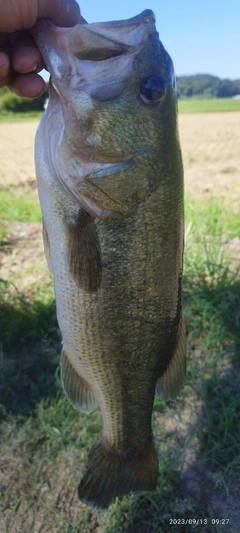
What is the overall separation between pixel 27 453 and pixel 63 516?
1.43 feet

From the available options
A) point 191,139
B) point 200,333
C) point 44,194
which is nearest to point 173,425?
point 200,333

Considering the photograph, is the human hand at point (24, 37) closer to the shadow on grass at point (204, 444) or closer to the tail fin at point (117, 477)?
the tail fin at point (117, 477)

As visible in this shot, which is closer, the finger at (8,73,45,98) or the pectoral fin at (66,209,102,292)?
the pectoral fin at (66,209,102,292)

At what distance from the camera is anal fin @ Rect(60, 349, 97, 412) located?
2.04 meters

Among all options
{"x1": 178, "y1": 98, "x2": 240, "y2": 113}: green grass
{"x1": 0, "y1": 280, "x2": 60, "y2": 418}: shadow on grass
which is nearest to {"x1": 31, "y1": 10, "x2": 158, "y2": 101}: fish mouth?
{"x1": 0, "y1": 280, "x2": 60, "y2": 418}: shadow on grass

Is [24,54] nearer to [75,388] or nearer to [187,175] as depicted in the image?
[75,388]

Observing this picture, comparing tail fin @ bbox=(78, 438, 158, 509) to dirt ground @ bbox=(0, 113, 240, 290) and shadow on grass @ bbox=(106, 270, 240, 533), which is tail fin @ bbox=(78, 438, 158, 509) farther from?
dirt ground @ bbox=(0, 113, 240, 290)

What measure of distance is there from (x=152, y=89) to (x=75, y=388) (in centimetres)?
116

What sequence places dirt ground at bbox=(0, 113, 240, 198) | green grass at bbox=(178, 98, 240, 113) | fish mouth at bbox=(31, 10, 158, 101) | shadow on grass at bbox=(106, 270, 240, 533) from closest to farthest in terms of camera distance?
1. fish mouth at bbox=(31, 10, 158, 101)
2. shadow on grass at bbox=(106, 270, 240, 533)
3. dirt ground at bbox=(0, 113, 240, 198)
4. green grass at bbox=(178, 98, 240, 113)

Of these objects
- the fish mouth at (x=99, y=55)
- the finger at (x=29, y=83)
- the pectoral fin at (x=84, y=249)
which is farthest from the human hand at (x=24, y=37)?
the pectoral fin at (x=84, y=249)

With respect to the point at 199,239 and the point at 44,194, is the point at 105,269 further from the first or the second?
the point at 199,239

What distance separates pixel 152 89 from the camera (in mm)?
1634

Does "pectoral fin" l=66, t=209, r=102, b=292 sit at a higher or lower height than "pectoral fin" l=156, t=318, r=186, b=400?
higher

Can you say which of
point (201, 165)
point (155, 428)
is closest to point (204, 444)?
point (155, 428)
